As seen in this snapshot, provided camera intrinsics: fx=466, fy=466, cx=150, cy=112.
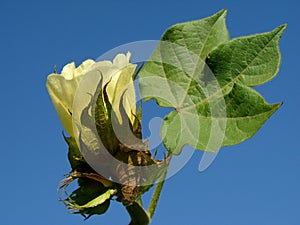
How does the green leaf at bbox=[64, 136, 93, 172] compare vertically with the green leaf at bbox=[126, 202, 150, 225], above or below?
above

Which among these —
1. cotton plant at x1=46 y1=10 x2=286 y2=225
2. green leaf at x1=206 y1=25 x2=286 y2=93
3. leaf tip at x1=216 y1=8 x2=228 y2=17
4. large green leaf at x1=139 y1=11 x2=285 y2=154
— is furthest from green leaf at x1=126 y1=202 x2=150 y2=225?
leaf tip at x1=216 y1=8 x2=228 y2=17

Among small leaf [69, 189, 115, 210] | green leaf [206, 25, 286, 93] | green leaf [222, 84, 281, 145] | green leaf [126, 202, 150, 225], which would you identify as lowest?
green leaf [126, 202, 150, 225]

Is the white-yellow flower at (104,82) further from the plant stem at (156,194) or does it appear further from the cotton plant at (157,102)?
the plant stem at (156,194)

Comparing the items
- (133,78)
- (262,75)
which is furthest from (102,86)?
(262,75)

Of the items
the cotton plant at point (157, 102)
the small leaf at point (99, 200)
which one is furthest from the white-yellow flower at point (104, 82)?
the small leaf at point (99, 200)

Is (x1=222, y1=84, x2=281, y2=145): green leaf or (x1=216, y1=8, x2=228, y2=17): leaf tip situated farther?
(x1=216, y1=8, x2=228, y2=17): leaf tip

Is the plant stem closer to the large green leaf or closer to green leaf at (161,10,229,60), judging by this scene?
the large green leaf

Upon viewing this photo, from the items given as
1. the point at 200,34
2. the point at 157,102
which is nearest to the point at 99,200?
the point at 157,102

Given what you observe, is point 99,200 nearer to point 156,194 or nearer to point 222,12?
point 156,194

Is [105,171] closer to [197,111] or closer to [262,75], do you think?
[197,111]
